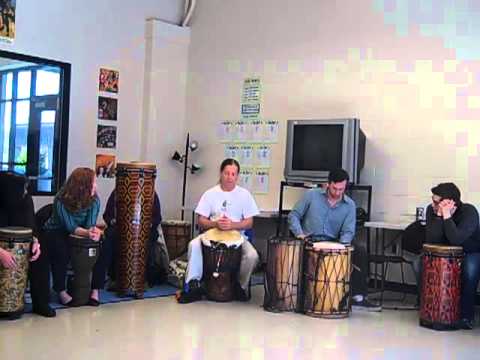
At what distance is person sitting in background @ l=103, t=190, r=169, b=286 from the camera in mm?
5742

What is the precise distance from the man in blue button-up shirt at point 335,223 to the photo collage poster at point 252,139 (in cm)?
184

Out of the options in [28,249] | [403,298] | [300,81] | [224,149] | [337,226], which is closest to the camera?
[28,249]

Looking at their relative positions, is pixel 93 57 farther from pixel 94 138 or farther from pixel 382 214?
pixel 382 214

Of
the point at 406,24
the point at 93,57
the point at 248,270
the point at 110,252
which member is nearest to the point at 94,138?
the point at 93,57

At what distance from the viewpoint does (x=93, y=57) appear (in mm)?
7332

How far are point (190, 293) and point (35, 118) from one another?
2606mm

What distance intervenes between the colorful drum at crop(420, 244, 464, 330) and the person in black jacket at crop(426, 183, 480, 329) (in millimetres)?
76

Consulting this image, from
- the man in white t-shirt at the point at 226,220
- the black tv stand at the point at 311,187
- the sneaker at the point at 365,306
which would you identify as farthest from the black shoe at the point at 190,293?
the black tv stand at the point at 311,187

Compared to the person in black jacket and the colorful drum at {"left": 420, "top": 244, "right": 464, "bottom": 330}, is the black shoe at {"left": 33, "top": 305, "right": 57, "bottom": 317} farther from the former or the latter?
the person in black jacket

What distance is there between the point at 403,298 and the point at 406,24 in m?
2.49

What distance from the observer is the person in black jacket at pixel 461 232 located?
5.00m

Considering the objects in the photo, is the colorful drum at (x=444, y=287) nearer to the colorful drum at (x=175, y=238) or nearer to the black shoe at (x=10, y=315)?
the colorful drum at (x=175, y=238)

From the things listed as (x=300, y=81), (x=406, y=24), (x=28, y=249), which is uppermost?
(x=406, y=24)

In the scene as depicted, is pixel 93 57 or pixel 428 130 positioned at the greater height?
pixel 93 57
